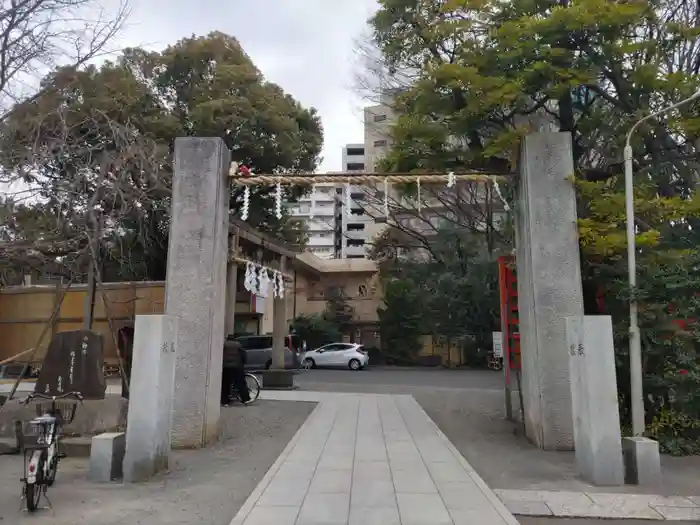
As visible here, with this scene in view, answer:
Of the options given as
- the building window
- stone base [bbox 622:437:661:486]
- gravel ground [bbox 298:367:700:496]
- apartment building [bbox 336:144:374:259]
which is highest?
apartment building [bbox 336:144:374:259]

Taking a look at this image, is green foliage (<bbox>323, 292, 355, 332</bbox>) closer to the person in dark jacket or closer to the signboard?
the person in dark jacket

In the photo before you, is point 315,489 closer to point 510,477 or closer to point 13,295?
point 510,477

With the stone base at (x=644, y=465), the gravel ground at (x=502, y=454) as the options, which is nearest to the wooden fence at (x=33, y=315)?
the gravel ground at (x=502, y=454)

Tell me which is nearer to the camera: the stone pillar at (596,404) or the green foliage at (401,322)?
the stone pillar at (596,404)

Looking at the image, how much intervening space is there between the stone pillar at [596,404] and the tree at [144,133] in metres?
7.39

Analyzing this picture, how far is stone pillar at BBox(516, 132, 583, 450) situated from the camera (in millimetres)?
8336

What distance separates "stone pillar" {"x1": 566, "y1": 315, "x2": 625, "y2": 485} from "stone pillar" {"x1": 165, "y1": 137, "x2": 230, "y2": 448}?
16.6 ft

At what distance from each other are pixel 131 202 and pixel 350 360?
19285mm

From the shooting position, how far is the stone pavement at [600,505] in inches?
217

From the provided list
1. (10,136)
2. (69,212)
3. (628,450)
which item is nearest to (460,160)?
(628,450)

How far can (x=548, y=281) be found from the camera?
8586 millimetres

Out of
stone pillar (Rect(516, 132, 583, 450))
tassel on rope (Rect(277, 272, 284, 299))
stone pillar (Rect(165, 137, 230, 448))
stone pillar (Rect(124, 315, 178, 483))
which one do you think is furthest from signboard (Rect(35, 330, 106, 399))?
tassel on rope (Rect(277, 272, 284, 299))

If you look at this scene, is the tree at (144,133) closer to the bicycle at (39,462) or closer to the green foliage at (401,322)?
the bicycle at (39,462)

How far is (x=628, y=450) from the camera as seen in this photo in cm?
676
